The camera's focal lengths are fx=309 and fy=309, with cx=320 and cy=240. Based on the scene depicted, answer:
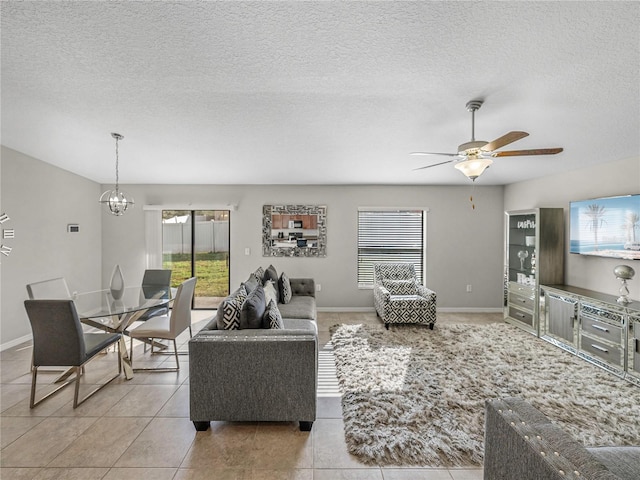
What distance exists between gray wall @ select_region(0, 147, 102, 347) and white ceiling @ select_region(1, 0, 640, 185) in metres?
0.46

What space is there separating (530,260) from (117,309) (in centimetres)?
540

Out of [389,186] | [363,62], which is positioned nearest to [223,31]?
[363,62]

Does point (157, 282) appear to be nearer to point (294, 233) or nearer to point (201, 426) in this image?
point (294, 233)

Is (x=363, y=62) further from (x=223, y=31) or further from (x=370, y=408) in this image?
(x=370, y=408)

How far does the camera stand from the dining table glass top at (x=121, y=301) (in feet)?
9.60

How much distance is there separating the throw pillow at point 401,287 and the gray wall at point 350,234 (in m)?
0.58

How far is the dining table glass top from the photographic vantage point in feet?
9.60

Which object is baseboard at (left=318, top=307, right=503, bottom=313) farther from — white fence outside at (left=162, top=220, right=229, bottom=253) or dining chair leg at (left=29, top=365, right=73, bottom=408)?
dining chair leg at (left=29, top=365, right=73, bottom=408)

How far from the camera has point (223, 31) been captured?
176 cm

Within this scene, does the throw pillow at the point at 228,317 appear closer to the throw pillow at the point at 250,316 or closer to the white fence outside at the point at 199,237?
the throw pillow at the point at 250,316

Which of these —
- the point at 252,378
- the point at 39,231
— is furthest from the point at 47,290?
the point at 252,378

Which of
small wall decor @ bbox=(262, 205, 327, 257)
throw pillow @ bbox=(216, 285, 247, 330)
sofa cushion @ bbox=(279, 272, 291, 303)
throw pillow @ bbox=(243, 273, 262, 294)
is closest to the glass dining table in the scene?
throw pillow @ bbox=(243, 273, 262, 294)

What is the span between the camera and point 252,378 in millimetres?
2227

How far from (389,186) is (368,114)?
3001 millimetres
